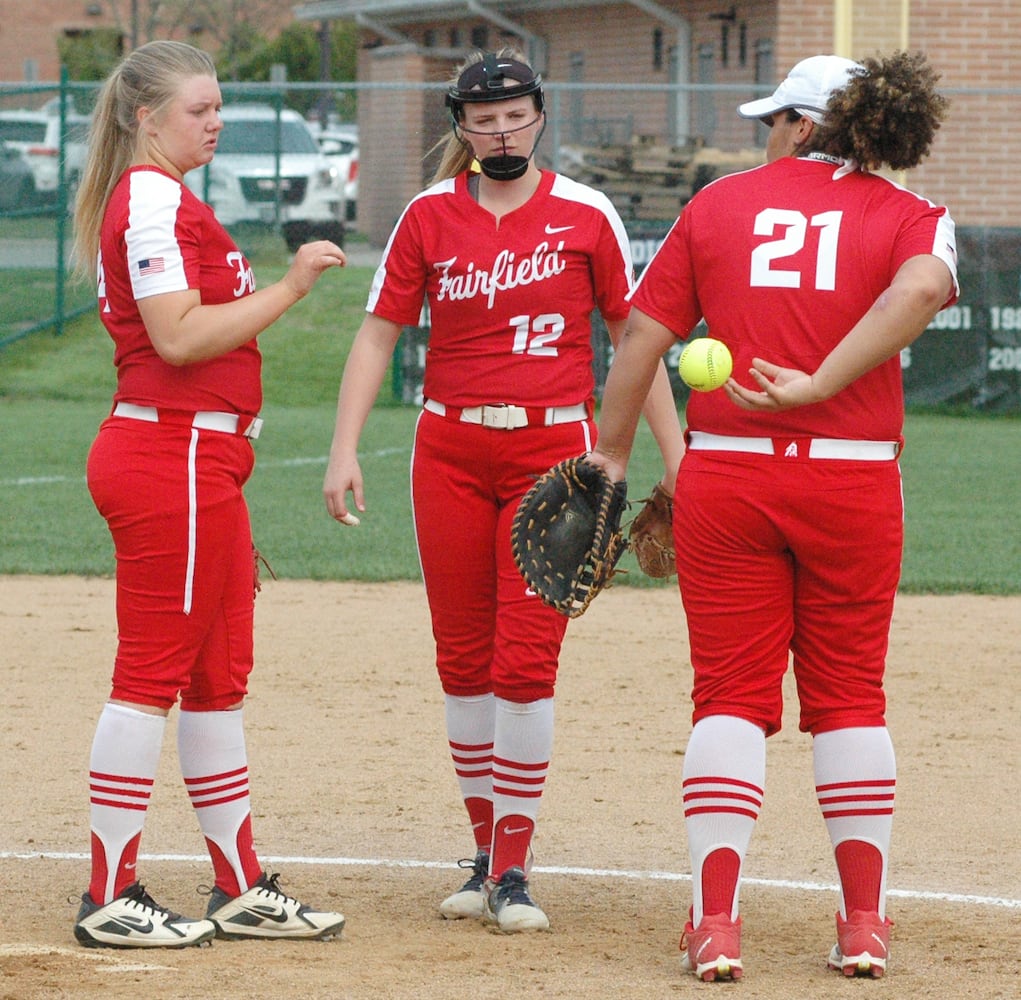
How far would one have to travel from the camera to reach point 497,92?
4184 mm

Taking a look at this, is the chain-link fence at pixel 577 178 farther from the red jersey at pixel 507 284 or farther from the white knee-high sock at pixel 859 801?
the white knee-high sock at pixel 859 801

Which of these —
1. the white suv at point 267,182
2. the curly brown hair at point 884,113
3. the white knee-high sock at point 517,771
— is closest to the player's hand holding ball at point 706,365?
the curly brown hair at point 884,113

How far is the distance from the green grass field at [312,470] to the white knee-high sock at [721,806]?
569 cm

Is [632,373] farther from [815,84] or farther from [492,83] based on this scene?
[492,83]

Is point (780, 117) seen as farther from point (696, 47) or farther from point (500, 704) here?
point (696, 47)

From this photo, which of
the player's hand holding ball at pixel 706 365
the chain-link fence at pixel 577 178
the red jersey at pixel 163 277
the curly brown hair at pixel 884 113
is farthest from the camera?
the chain-link fence at pixel 577 178

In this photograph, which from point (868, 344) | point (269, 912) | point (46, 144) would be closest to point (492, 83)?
point (868, 344)

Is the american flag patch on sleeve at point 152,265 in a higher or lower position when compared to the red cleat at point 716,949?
higher

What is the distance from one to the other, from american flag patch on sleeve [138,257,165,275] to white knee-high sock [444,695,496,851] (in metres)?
1.33

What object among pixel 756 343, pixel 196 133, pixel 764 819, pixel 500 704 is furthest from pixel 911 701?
pixel 196 133

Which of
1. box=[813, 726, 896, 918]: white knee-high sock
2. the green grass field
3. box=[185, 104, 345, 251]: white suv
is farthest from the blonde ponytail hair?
box=[185, 104, 345, 251]: white suv

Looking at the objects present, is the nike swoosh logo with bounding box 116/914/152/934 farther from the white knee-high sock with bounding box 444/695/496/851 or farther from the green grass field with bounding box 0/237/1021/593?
the green grass field with bounding box 0/237/1021/593

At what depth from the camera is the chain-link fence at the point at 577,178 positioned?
16453mm

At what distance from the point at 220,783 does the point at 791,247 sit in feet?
5.75
